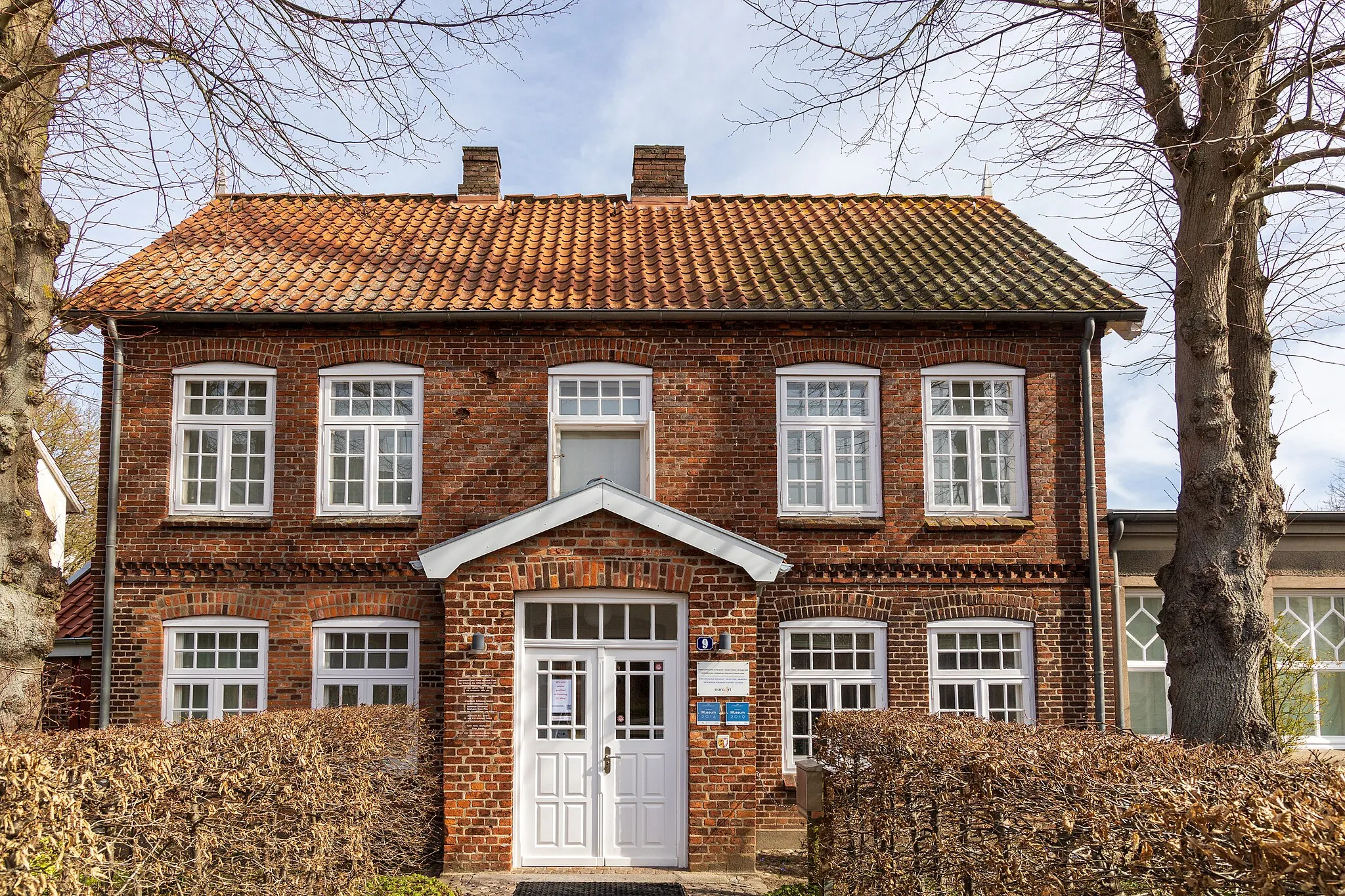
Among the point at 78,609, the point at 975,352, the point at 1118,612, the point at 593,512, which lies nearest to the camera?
the point at 593,512

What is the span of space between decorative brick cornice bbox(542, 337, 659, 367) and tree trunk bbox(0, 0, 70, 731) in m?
6.02

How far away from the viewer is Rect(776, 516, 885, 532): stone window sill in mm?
13242

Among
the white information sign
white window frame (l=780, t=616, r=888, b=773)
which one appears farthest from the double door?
white window frame (l=780, t=616, r=888, b=773)

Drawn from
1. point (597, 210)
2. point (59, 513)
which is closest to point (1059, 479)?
point (597, 210)

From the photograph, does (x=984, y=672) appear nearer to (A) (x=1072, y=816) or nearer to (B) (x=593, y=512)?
(B) (x=593, y=512)

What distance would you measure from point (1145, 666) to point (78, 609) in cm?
1514

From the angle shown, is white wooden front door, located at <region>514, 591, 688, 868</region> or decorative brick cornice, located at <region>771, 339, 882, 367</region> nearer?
white wooden front door, located at <region>514, 591, 688, 868</region>

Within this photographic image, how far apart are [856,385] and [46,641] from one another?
9.34 metres

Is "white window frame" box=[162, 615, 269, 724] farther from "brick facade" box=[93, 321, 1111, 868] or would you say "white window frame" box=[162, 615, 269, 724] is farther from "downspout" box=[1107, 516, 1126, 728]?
"downspout" box=[1107, 516, 1126, 728]

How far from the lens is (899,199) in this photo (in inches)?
686

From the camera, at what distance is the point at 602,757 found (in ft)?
37.6

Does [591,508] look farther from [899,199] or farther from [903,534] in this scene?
[899,199]

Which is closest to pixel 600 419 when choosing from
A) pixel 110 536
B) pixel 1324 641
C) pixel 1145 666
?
pixel 110 536

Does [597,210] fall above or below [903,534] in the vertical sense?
above
